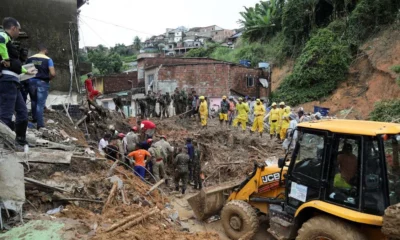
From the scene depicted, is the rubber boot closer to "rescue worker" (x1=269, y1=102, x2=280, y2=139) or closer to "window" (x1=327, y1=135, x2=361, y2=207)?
"window" (x1=327, y1=135, x2=361, y2=207)

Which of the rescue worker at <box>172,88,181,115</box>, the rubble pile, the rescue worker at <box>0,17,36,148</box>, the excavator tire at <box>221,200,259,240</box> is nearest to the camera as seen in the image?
the rescue worker at <box>0,17,36,148</box>

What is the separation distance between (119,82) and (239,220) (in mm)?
33007

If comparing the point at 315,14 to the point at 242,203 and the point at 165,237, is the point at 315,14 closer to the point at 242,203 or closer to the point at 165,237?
the point at 242,203

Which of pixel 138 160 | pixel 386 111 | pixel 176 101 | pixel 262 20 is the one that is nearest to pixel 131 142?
pixel 138 160

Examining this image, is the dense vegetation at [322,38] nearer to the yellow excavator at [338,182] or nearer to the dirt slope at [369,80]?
the dirt slope at [369,80]

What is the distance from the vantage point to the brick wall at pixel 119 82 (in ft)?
121

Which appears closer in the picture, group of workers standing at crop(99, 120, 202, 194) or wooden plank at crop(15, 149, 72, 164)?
wooden plank at crop(15, 149, 72, 164)

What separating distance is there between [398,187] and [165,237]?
3.42 meters

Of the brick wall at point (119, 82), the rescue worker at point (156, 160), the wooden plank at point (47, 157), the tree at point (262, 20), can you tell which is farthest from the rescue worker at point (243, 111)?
the tree at point (262, 20)

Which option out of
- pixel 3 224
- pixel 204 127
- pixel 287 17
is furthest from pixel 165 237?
pixel 287 17

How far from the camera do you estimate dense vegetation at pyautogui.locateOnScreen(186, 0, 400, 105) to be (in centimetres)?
2633

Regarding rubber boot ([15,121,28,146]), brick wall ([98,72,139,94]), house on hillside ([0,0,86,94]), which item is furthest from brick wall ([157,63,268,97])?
rubber boot ([15,121,28,146])

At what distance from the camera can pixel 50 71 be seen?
6672 mm

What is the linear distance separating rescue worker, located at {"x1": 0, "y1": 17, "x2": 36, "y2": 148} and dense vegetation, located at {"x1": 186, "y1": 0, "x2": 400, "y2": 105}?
24.4 m
